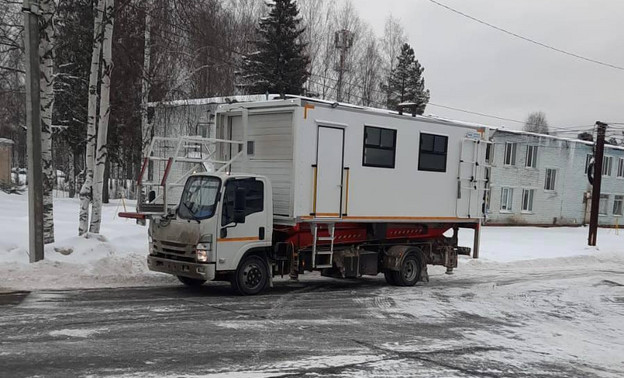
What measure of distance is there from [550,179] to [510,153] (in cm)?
524

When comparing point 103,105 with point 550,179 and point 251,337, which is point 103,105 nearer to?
point 251,337

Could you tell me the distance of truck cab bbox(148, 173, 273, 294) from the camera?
993 cm

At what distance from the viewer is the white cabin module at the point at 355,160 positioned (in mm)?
11023

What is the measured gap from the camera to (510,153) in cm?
3862

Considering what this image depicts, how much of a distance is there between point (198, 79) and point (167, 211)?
14.7 meters

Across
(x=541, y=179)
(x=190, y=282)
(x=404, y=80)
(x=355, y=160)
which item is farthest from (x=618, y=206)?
(x=190, y=282)

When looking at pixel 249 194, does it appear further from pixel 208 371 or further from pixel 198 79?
pixel 198 79

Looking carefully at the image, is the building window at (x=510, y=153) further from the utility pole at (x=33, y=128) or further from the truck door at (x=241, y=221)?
the utility pole at (x=33, y=128)

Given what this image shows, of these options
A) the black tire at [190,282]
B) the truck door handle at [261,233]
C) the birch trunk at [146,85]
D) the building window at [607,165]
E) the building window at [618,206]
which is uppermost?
the birch trunk at [146,85]

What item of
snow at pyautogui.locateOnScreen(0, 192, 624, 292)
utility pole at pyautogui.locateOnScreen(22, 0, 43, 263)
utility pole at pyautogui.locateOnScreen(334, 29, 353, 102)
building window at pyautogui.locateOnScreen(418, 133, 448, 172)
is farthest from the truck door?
utility pole at pyautogui.locateOnScreen(334, 29, 353, 102)

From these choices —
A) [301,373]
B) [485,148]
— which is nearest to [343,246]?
[485,148]

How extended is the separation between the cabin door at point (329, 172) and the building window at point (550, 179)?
33.8 metres

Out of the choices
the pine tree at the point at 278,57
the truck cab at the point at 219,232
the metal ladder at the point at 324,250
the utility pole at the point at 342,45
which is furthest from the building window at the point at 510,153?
the truck cab at the point at 219,232

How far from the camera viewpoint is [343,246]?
12.3m
